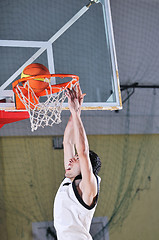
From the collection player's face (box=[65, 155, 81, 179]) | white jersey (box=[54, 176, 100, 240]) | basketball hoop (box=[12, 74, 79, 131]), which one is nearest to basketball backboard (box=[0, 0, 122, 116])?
basketball hoop (box=[12, 74, 79, 131])

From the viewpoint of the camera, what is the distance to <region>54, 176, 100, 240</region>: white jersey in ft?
7.83

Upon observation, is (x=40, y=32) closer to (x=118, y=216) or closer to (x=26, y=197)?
(x=26, y=197)

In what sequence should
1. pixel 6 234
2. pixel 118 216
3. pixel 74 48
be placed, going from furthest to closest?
pixel 118 216 → pixel 6 234 → pixel 74 48

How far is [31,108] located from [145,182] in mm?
3389

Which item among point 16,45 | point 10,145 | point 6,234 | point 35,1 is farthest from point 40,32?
point 6,234

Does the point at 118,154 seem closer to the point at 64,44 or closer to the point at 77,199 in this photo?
the point at 64,44

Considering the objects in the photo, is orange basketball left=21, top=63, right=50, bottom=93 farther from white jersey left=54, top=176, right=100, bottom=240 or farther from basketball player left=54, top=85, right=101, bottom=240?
white jersey left=54, top=176, right=100, bottom=240

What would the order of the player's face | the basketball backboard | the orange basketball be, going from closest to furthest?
the player's face → the orange basketball → the basketball backboard

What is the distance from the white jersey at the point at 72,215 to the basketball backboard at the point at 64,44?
961 millimetres

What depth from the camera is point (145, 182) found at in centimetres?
573

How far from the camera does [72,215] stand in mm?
2406

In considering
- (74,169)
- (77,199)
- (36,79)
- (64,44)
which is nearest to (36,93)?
(36,79)

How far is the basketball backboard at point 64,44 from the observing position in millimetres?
3326

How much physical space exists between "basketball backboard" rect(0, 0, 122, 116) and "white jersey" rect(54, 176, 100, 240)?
96 centimetres
